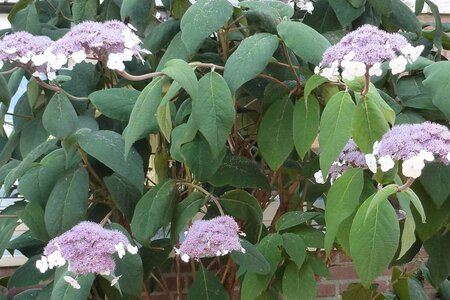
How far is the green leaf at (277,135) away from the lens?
121 centimetres

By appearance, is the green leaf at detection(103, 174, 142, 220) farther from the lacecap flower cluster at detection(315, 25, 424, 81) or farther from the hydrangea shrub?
the lacecap flower cluster at detection(315, 25, 424, 81)

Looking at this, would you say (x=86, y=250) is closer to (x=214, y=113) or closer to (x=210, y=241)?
(x=210, y=241)

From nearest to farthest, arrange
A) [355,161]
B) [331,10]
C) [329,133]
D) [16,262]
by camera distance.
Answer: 1. [329,133]
2. [355,161]
3. [331,10]
4. [16,262]

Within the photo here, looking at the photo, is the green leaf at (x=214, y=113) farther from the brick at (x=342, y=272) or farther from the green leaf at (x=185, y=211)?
the brick at (x=342, y=272)

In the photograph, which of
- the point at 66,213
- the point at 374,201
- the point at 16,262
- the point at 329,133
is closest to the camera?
the point at 374,201

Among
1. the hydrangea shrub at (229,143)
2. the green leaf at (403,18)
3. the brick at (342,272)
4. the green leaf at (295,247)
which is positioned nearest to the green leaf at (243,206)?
the hydrangea shrub at (229,143)

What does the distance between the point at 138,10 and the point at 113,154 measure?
312 mm

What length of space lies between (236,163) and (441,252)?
15.1 inches

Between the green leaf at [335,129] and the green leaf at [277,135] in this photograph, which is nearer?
the green leaf at [335,129]

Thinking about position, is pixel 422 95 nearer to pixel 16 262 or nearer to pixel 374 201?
pixel 374 201

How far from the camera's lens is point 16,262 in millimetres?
2312

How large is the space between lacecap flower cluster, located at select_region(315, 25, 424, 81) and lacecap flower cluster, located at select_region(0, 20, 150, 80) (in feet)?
0.90

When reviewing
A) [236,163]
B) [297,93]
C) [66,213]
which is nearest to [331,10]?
[297,93]

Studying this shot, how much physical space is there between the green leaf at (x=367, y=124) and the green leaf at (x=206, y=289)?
1.44 ft
